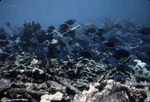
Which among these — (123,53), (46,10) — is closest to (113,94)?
(123,53)

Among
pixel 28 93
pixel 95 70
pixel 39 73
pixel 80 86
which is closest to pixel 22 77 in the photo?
pixel 39 73

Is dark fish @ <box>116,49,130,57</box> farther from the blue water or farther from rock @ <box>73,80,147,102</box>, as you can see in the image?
the blue water

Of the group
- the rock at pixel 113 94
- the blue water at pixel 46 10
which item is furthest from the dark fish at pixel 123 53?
the blue water at pixel 46 10

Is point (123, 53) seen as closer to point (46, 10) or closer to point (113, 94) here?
point (113, 94)

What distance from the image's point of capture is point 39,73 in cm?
339

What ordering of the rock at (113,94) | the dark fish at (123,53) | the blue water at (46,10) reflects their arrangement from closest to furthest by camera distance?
the rock at (113,94) → the dark fish at (123,53) → the blue water at (46,10)

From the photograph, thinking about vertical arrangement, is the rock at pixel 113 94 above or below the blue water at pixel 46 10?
below

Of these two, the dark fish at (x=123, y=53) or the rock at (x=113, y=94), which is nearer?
the rock at (x=113, y=94)

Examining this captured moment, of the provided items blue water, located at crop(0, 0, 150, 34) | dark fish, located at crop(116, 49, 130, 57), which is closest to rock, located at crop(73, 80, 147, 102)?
dark fish, located at crop(116, 49, 130, 57)

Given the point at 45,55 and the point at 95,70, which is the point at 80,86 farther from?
the point at 45,55

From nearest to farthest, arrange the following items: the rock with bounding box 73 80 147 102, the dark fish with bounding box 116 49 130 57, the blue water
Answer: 1. the rock with bounding box 73 80 147 102
2. the dark fish with bounding box 116 49 130 57
3. the blue water

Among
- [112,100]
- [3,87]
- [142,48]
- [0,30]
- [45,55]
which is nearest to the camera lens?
[112,100]

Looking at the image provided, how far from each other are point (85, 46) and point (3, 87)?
7277mm

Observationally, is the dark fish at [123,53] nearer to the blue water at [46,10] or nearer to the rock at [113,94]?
the rock at [113,94]
